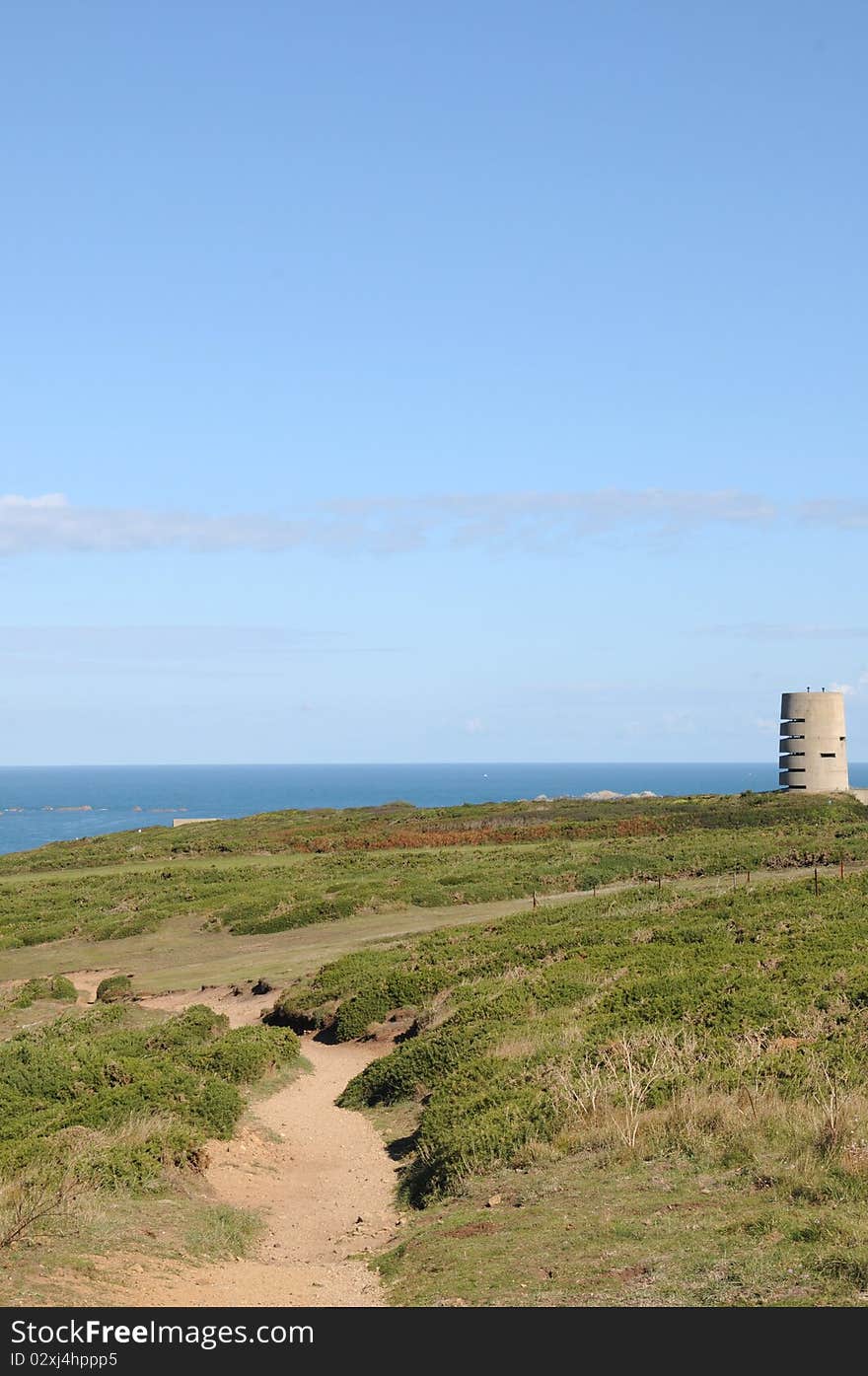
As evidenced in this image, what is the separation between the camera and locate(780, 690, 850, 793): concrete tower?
Result: 74375 millimetres

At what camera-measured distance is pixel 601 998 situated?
23.6 meters

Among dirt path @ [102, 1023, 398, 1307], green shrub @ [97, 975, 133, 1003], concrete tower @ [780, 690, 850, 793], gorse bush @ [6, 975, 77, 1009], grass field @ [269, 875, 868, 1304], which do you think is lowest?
gorse bush @ [6, 975, 77, 1009]

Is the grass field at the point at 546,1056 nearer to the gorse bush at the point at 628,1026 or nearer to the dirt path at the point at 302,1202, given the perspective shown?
the gorse bush at the point at 628,1026

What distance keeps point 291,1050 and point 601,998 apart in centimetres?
661

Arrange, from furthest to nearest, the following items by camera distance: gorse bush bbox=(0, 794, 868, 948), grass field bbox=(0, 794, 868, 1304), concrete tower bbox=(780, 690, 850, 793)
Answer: concrete tower bbox=(780, 690, 850, 793)
gorse bush bbox=(0, 794, 868, 948)
grass field bbox=(0, 794, 868, 1304)

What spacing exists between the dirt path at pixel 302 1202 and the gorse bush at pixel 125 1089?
746mm

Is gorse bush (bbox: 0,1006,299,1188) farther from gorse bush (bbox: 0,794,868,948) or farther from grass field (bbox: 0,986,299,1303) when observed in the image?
gorse bush (bbox: 0,794,868,948)

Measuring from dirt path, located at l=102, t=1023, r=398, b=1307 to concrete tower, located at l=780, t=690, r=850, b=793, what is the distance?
184 ft

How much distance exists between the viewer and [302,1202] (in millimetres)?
16578

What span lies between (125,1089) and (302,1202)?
4.41 m

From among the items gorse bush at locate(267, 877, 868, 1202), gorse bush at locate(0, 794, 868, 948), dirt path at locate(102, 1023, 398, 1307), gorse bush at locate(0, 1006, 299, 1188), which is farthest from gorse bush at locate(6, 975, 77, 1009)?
dirt path at locate(102, 1023, 398, 1307)

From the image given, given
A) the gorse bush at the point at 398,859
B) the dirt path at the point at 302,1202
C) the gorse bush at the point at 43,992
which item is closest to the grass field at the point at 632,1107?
the dirt path at the point at 302,1202

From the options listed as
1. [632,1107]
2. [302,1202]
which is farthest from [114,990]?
[632,1107]
